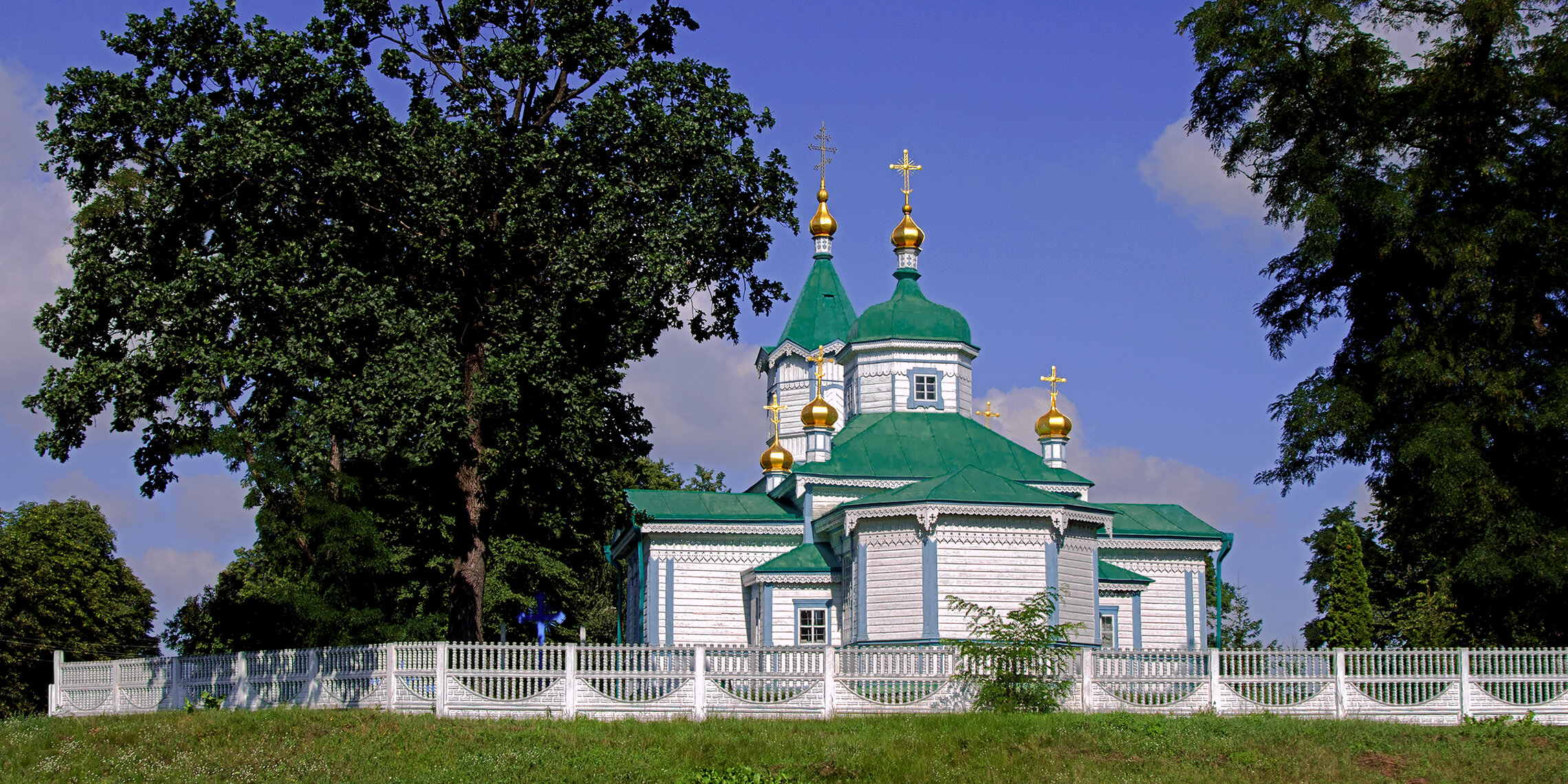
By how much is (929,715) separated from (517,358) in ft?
24.7

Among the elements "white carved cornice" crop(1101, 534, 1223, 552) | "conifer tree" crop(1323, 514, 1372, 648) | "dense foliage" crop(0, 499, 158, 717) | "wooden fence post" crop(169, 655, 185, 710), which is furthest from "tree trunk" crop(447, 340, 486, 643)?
"conifer tree" crop(1323, 514, 1372, 648)

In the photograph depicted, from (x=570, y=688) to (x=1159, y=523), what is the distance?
759 inches

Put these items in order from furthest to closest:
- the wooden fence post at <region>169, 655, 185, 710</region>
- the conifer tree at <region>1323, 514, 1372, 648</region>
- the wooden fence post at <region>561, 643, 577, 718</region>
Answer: the conifer tree at <region>1323, 514, 1372, 648</region>, the wooden fence post at <region>169, 655, 185, 710</region>, the wooden fence post at <region>561, 643, 577, 718</region>

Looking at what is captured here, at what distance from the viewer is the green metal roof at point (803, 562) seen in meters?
29.5

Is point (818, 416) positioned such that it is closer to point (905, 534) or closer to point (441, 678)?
point (905, 534)

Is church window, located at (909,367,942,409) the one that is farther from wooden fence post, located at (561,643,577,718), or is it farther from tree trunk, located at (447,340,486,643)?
wooden fence post, located at (561,643,577,718)

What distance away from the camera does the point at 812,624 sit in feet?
97.5

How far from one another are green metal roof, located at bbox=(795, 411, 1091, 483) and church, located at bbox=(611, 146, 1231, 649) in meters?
0.05

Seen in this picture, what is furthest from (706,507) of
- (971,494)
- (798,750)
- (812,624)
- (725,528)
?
(798,750)

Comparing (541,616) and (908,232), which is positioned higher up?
(908,232)

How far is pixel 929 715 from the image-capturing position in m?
18.4

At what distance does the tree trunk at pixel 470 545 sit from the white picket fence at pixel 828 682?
2776mm

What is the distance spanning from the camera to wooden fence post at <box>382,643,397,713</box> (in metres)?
18.3

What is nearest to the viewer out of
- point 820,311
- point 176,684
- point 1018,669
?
point 1018,669
